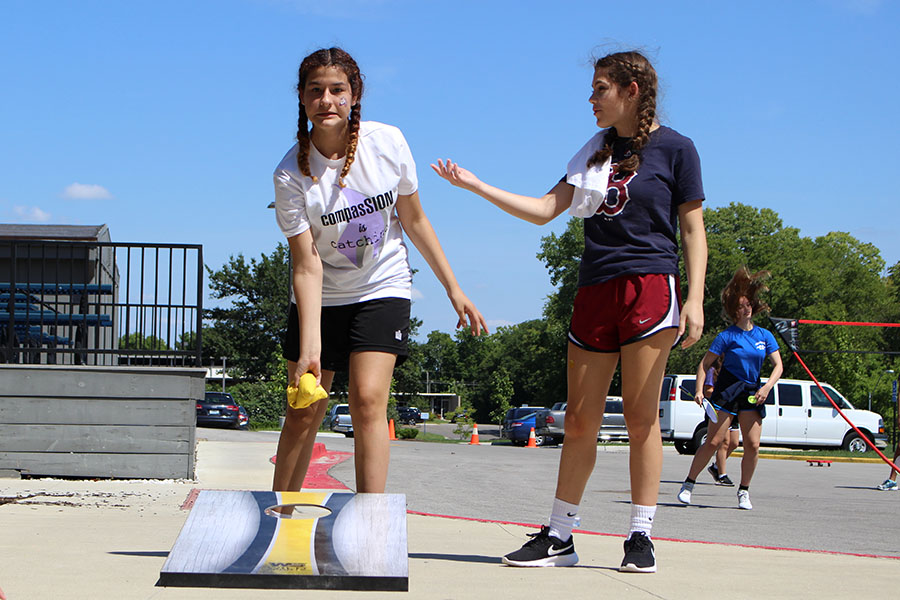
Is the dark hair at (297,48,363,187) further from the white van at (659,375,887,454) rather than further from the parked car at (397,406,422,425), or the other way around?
the parked car at (397,406,422,425)

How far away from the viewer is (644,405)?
151 inches

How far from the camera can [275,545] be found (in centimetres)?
307

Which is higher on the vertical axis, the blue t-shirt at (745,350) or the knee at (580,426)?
the blue t-shirt at (745,350)

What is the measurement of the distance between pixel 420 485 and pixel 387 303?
6133 mm

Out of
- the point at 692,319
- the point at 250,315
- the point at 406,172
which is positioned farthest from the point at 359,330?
the point at 250,315

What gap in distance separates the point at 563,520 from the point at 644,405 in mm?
585

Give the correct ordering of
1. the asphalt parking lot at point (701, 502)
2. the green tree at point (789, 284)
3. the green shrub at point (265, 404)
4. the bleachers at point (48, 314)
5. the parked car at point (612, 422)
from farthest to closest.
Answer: the green tree at point (789, 284) → the green shrub at point (265, 404) → the parked car at point (612, 422) → the bleachers at point (48, 314) → the asphalt parking lot at point (701, 502)

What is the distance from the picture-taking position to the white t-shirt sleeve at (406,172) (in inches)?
159

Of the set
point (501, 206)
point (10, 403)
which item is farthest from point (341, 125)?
point (10, 403)

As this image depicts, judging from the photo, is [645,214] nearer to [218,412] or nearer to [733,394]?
[733,394]

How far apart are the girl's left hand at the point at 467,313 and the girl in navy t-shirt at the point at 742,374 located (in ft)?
14.6

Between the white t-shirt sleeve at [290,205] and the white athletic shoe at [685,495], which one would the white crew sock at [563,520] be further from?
the white athletic shoe at [685,495]

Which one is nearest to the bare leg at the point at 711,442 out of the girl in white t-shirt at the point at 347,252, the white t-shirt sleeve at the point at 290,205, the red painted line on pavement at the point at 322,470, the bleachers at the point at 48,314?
the red painted line on pavement at the point at 322,470

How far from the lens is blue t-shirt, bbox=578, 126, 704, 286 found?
3.83 meters
